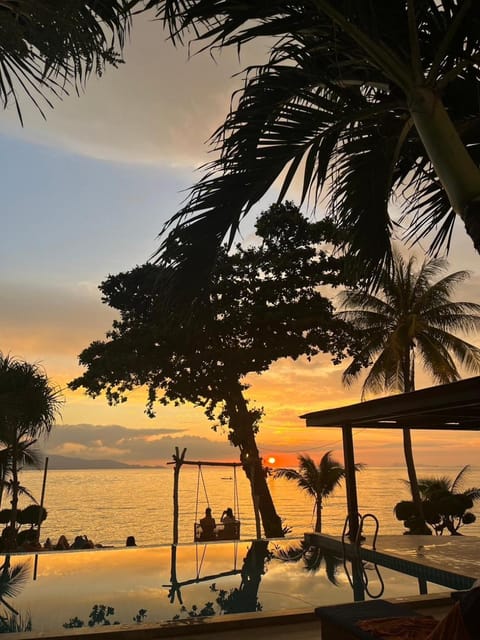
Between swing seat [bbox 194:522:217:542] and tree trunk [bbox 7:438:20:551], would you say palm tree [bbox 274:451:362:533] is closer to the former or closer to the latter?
swing seat [bbox 194:522:217:542]

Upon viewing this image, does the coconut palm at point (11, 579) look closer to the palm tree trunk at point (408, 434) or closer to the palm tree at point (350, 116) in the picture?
the palm tree at point (350, 116)

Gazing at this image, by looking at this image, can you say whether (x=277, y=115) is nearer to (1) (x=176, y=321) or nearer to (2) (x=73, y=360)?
(1) (x=176, y=321)

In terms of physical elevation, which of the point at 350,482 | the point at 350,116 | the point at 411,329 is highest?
the point at 411,329

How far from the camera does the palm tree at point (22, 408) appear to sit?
1349cm

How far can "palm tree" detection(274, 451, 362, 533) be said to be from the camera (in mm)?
20016

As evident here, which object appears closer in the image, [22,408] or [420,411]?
[420,411]

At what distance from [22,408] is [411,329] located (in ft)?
36.3

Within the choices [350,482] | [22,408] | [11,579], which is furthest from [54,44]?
[22,408]

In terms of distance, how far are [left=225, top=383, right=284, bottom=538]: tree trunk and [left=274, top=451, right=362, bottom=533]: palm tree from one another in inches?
172

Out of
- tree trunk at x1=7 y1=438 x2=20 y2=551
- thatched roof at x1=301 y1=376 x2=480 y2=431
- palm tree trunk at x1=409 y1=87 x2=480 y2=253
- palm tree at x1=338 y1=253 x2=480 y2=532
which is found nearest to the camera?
palm tree trunk at x1=409 y1=87 x2=480 y2=253

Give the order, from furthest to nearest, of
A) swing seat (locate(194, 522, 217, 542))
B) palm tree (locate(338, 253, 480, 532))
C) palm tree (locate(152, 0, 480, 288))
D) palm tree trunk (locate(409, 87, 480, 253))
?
palm tree (locate(338, 253, 480, 532)) < swing seat (locate(194, 522, 217, 542)) < palm tree (locate(152, 0, 480, 288)) < palm tree trunk (locate(409, 87, 480, 253))

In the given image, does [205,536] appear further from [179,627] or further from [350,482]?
[179,627]

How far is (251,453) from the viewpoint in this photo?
15914 mm

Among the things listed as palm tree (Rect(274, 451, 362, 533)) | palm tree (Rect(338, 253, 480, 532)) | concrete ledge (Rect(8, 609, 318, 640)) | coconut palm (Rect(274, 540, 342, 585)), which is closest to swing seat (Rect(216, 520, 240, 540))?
coconut palm (Rect(274, 540, 342, 585))
